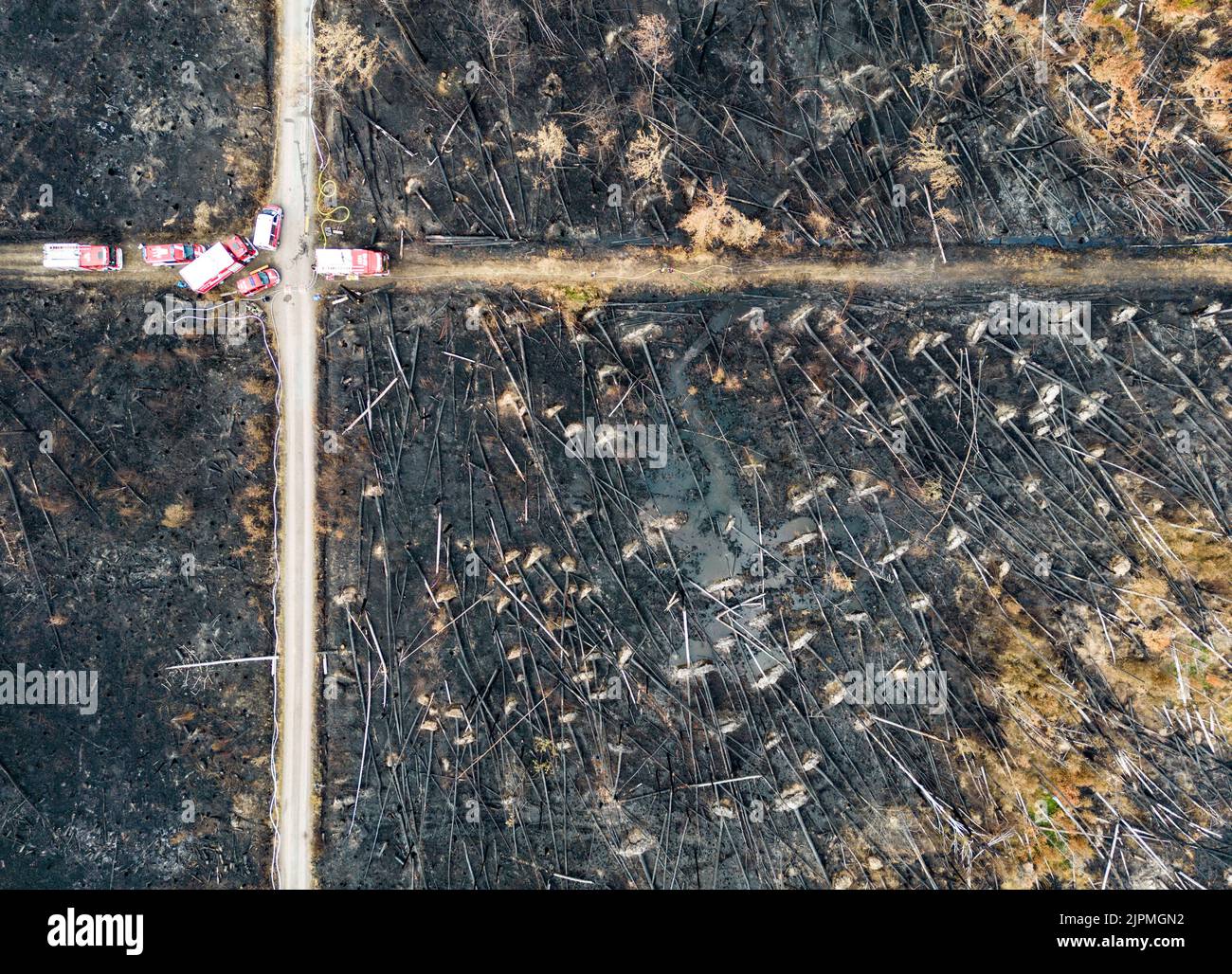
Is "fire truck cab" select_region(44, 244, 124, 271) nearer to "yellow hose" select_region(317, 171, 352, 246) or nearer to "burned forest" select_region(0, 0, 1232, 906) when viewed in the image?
"burned forest" select_region(0, 0, 1232, 906)

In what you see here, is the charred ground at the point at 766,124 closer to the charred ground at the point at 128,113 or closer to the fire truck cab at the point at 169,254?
the charred ground at the point at 128,113

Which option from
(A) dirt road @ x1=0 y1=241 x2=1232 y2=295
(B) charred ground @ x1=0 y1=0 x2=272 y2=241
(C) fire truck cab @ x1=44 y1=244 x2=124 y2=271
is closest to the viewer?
(C) fire truck cab @ x1=44 y1=244 x2=124 y2=271

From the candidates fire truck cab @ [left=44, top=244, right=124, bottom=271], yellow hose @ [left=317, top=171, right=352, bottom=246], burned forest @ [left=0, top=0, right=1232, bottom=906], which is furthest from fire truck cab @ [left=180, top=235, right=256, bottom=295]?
yellow hose @ [left=317, top=171, right=352, bottom=246]

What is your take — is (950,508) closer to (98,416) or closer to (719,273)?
(719,273)

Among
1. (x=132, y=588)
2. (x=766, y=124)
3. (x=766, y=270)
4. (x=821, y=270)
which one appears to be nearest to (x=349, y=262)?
(x=132, y=588)
